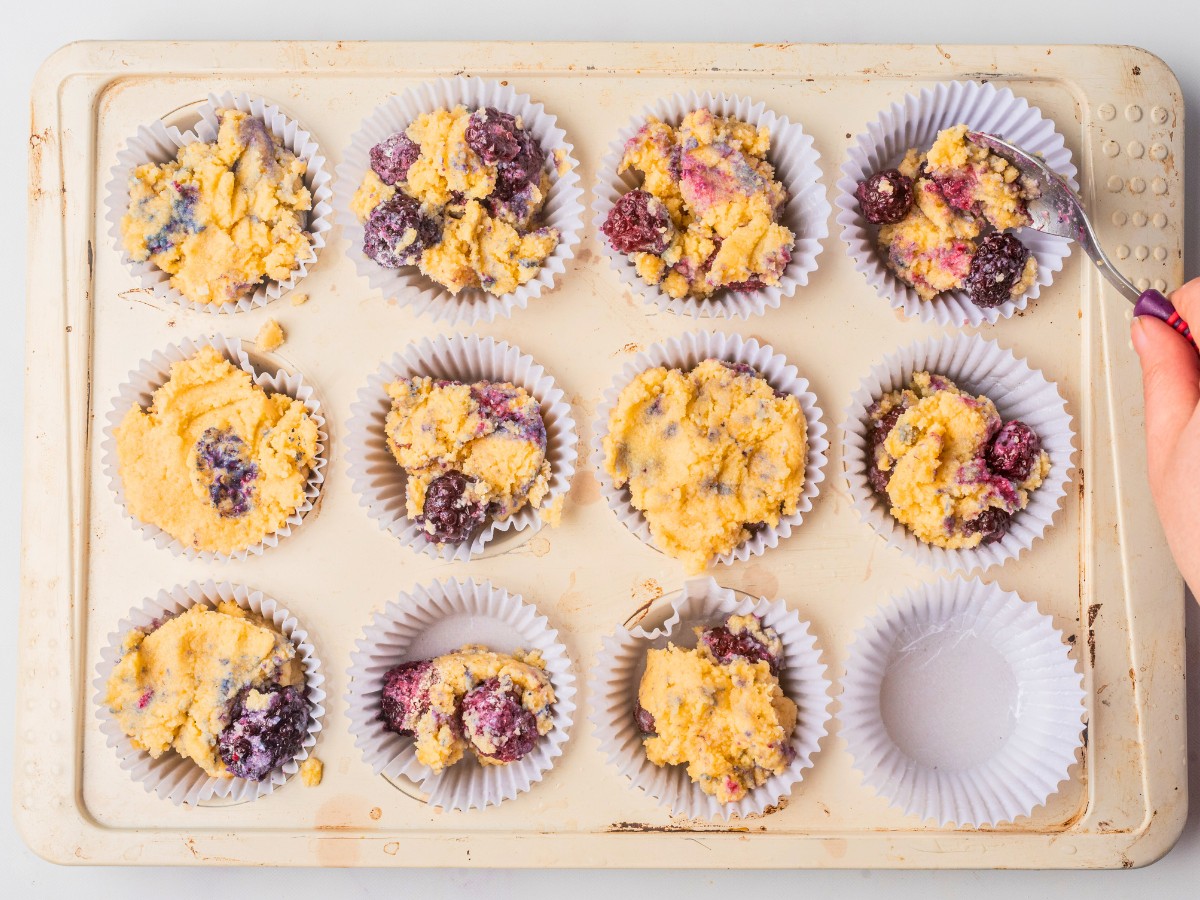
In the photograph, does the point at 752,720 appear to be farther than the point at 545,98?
No

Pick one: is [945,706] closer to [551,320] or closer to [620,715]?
[620,715]

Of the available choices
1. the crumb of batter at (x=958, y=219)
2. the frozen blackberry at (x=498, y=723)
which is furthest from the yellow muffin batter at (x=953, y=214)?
the frozen blackberry at (x=498, y=723)

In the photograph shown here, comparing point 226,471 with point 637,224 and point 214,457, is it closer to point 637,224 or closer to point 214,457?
point 214,457

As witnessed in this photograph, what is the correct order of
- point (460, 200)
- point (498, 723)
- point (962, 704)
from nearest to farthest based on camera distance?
point (498, 723)
point (460, 200)
point (962, 704)

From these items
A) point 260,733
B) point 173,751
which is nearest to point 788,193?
point 260,733

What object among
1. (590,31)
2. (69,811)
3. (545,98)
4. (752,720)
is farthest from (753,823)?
(590,31)

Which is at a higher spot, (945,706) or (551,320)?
(551,320)

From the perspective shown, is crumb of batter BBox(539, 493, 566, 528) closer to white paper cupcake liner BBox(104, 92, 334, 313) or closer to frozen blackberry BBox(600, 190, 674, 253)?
frozen blackberry BBox(600, 190, 674, 253)


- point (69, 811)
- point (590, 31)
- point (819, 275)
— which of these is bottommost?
point (69, 811)
